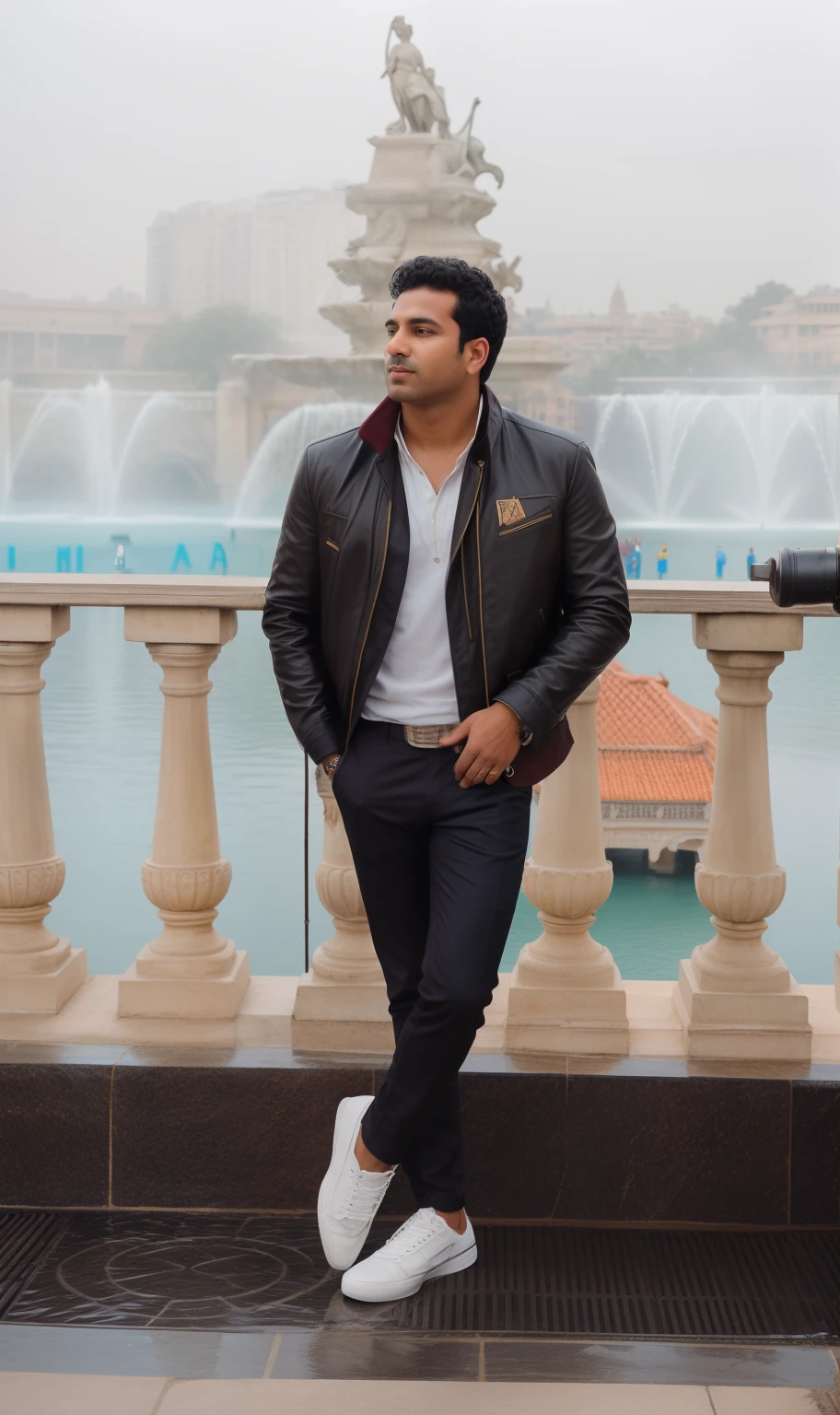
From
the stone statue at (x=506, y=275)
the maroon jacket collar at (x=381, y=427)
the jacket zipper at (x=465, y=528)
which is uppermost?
the stone statue at (x=506, y=275)

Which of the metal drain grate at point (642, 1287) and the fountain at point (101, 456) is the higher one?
the fountain at point (101, 456)

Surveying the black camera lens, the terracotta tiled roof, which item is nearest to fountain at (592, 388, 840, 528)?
the terracotta tiled roof

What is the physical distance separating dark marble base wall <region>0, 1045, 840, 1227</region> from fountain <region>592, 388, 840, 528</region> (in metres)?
32.0

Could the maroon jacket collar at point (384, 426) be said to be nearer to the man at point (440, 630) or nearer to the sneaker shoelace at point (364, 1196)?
the man at point (440, 630)

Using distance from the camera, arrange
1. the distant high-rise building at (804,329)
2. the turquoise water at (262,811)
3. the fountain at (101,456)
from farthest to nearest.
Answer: the distant high-rise building at (804,329) < the fountain at (101,456) < the turquoise water at (262,811)

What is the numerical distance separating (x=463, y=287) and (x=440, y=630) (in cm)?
52

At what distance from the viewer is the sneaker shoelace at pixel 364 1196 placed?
2379 mm

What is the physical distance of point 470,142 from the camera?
2953 centimetres

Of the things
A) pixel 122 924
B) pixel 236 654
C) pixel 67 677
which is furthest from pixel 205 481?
pixel 122 924

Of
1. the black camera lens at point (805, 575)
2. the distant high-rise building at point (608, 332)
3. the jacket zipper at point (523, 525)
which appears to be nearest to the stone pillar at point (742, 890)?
the jacket zipper at point (523, 525)

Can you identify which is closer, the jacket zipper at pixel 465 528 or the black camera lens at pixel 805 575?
the black camera lens at pixel 805 575

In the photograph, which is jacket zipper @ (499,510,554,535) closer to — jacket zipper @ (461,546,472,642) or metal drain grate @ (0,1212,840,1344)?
jacket zipper @ (461,546,472,642)

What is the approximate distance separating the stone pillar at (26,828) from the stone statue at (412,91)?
1094 inches

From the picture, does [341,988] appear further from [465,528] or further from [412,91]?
[412,91]
